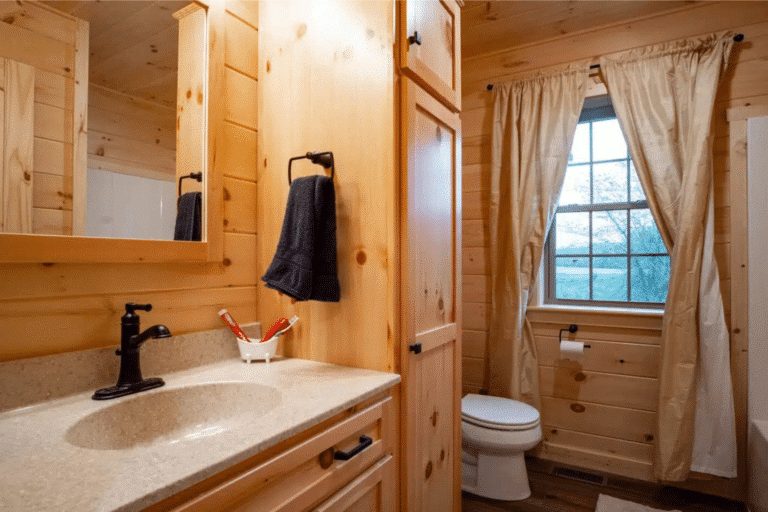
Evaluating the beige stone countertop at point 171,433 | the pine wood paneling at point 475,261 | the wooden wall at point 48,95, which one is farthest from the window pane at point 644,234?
the wooden wall at point 48,95

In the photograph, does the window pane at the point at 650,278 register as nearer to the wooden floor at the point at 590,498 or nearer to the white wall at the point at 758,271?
the white wall at the point at 758,271

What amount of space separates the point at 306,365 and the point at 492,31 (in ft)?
6.95

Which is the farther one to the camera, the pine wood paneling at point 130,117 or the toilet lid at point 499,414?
the toilet lid at point 499,414

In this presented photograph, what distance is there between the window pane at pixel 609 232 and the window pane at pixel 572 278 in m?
0.12

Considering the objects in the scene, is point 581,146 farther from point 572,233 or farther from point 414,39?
point 414,39

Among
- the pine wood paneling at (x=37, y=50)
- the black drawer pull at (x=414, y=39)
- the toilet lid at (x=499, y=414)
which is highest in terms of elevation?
the black drawer pull at (x=414, y=39)

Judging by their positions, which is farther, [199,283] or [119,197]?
[199,283]

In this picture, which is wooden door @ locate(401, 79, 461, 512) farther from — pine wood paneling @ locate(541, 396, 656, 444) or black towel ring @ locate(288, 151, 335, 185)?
pine wood paneling @ locate(541, 396, 656, 444)

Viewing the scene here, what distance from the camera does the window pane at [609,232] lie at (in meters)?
2.44

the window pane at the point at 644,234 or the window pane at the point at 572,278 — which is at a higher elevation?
the window pane at the point at 644,234

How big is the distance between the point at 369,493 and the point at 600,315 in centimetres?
175

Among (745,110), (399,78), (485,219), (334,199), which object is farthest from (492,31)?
(334,199)

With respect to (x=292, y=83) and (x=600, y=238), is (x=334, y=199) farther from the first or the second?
(x=600, y=238)

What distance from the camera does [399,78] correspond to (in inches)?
48.6
